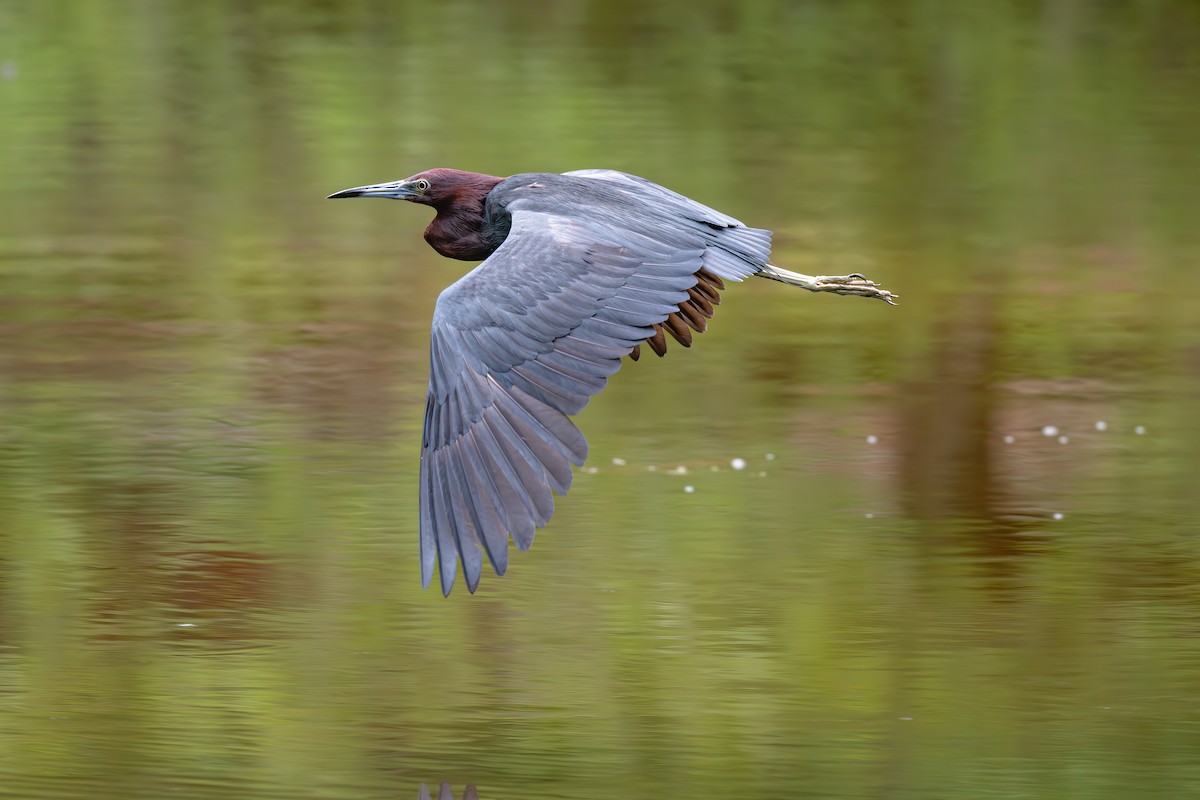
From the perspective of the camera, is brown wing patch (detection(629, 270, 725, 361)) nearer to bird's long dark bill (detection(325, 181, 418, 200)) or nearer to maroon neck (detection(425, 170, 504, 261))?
maroon neck (detection(425, 170, 504, 261))

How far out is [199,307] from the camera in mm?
10305

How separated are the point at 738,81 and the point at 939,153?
5.06ft

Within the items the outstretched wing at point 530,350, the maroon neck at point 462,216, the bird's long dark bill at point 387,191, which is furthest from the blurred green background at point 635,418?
the bird's long dark bill at point 387,191

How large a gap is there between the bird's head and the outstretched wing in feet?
1.86

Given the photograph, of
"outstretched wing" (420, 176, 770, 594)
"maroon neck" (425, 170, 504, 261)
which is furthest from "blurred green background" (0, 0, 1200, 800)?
"maroon neck" (425, 170, 504, 261)

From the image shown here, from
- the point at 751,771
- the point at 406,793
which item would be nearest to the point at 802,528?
the point at 751,771

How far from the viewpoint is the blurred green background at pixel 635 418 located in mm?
5742

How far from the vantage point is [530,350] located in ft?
18.7

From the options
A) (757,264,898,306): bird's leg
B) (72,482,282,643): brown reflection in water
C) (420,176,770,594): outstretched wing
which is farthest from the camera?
(757,264,898,306): bird's leg

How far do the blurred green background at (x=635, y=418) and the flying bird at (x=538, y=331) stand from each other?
692mm

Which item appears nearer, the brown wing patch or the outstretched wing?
the outstretched wing

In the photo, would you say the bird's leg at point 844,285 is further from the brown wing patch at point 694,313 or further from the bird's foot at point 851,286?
the brown wing patch at point 694,313

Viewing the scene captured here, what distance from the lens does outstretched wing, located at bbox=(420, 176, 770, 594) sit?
5336mm

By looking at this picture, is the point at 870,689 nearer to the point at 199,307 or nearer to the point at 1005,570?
the point at 1005,570
